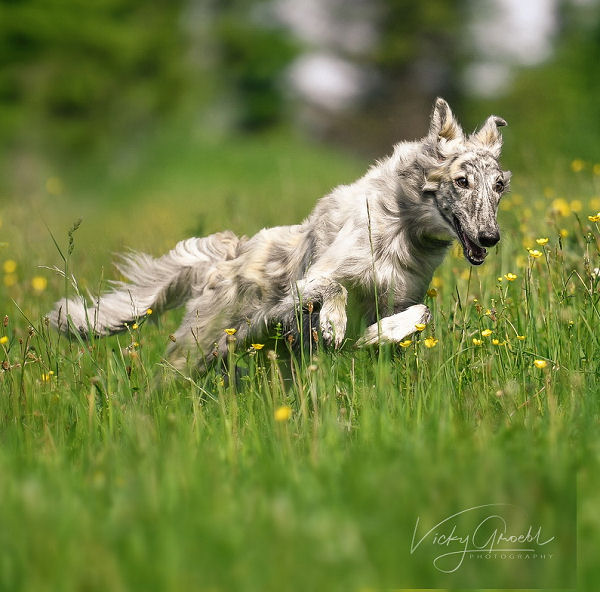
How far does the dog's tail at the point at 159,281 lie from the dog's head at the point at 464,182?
1.33m

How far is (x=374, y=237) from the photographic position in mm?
4219

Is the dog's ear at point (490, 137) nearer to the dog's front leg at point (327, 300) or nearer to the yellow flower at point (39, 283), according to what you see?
the dog's front leg at point (327, 300)

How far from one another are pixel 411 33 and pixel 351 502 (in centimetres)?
4105

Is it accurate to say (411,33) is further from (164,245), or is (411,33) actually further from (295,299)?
(295,299)

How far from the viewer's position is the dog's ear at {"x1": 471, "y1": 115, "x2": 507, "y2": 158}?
4379mm

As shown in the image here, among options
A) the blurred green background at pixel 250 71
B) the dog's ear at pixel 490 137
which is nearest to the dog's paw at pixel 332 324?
the dog's ear at pixel 490 137

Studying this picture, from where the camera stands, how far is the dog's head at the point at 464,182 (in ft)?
13.0

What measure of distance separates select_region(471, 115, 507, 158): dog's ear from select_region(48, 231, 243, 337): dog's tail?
1497mm

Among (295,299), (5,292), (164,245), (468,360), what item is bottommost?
(468,360)

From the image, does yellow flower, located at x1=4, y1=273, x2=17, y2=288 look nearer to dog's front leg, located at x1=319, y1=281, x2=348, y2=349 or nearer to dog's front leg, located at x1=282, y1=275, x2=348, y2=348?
dog's front leg, located at x1=282, y1=275, x2=348, y2=348

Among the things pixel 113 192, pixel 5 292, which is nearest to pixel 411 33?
pixel 113 192

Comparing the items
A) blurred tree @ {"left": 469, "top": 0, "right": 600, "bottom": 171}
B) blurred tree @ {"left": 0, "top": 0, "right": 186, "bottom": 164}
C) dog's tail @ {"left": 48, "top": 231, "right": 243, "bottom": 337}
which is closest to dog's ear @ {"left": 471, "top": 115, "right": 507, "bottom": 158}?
dog's tail @ {"left": 48, "top": 231, "right": 243, "bottom": 337}

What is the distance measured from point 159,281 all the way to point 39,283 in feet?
3.99

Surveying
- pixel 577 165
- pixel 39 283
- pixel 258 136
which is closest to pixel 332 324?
pixel 39 283
